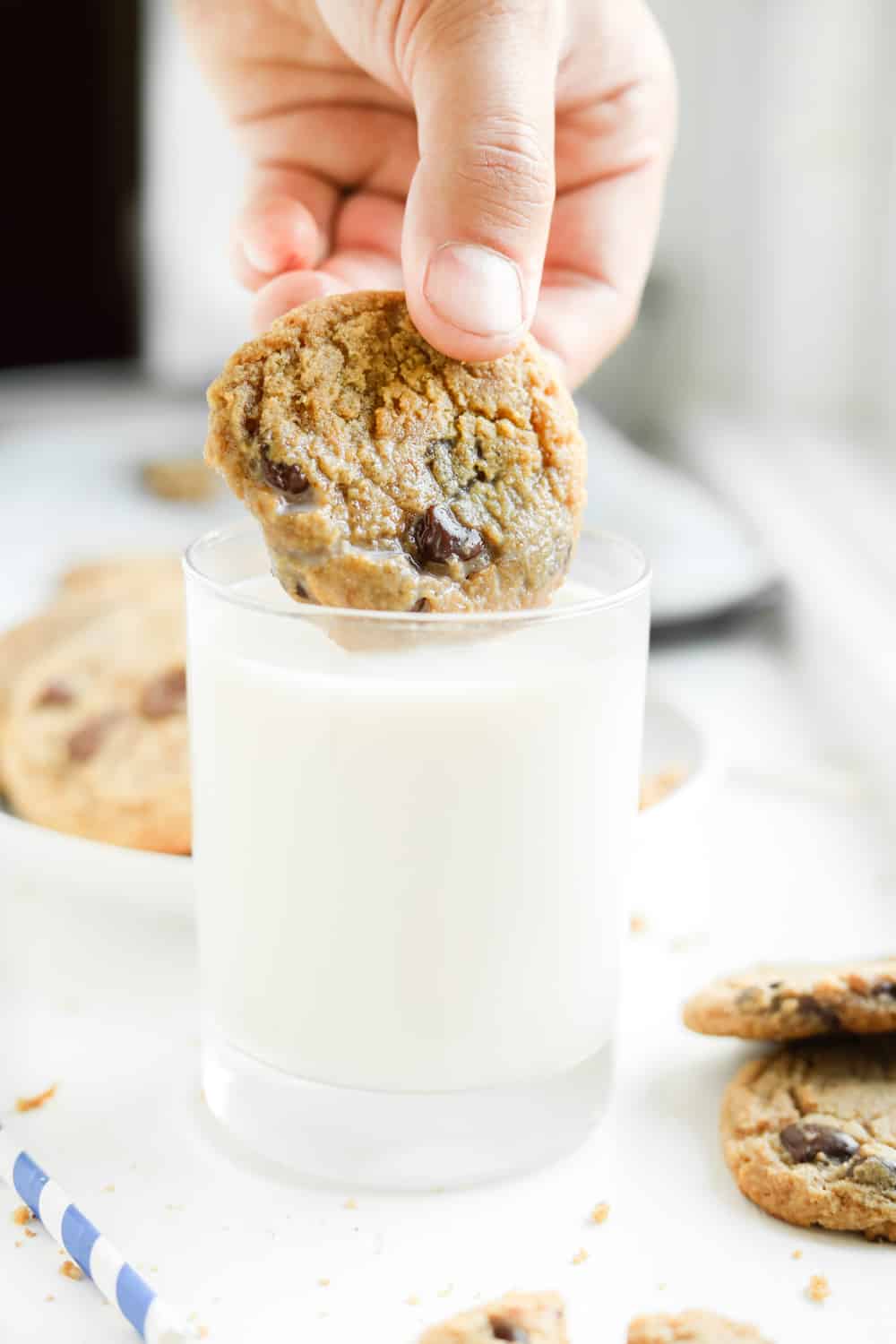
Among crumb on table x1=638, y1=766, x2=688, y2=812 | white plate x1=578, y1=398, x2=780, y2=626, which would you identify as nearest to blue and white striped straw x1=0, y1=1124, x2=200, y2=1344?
crumb on table x1=638, y1=766, x2=688, y2=812

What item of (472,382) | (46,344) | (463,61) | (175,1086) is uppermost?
(463,61)

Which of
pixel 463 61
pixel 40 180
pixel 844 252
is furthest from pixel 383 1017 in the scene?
pixel 40 180

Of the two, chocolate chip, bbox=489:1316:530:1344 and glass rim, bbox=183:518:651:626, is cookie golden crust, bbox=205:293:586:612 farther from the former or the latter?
chocolate chip, bbox=489:1316:530:1344

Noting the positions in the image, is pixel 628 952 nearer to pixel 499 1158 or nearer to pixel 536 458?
pixel 499 1158

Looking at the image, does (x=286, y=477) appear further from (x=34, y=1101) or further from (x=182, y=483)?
(x=182, y=483)

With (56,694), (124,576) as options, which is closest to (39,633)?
(56,694)

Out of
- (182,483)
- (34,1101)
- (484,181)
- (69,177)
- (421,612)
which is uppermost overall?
(484,181)

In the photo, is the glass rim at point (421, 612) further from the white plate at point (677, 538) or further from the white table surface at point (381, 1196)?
the white plate at point (677, 538)
